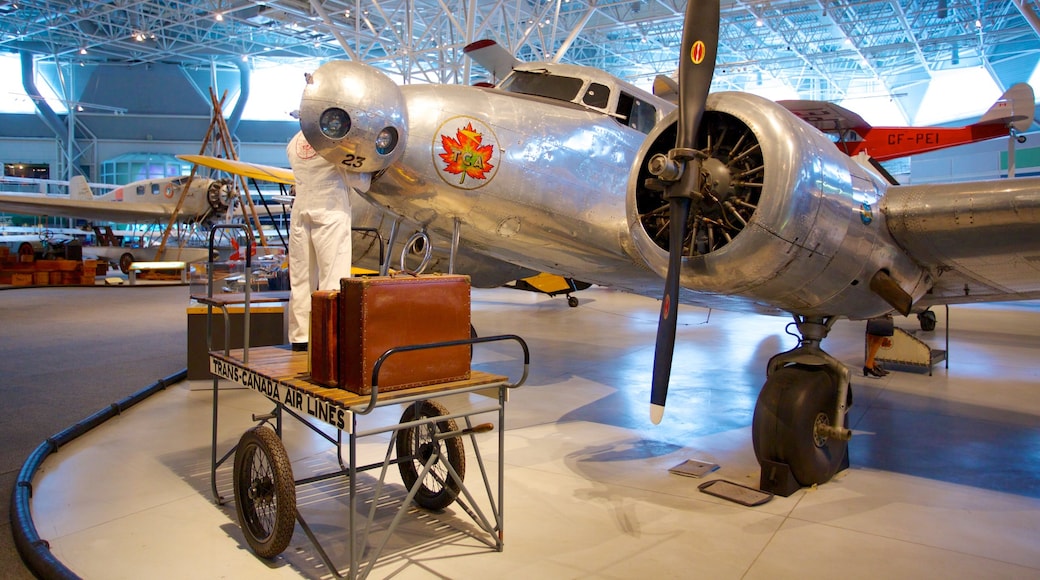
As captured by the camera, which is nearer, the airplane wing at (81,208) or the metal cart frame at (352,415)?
the metal cart frame at (352,415)

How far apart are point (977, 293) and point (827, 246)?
2.55 m

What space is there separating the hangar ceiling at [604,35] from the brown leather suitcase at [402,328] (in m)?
14.2

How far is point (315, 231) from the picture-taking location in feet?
15.6

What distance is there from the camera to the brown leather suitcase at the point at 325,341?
12.4 feet

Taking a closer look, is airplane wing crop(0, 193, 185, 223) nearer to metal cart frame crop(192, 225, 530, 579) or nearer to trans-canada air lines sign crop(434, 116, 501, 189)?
trans-canada air lines sign crop(434, 116, 501, 189)

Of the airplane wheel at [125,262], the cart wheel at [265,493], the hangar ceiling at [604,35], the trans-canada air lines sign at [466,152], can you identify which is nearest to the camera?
the cart wheel at [265,493]

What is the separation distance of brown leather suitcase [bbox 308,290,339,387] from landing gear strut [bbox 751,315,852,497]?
3.23 metres

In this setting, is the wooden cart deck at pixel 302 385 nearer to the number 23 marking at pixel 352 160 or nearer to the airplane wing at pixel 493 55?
the number 23 marking at pixel 352 160

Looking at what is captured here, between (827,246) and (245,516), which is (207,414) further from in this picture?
(827,246)

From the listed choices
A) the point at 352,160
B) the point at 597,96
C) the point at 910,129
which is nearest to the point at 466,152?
the point at 352,160

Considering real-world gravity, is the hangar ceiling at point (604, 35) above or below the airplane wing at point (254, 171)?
above

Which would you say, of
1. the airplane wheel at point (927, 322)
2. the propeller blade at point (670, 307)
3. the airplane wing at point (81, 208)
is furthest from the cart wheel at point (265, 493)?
the airplane wing at point (81, 208)

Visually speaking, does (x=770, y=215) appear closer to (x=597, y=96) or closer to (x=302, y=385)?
(x=597, y=96)

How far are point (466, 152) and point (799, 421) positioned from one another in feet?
10.8
